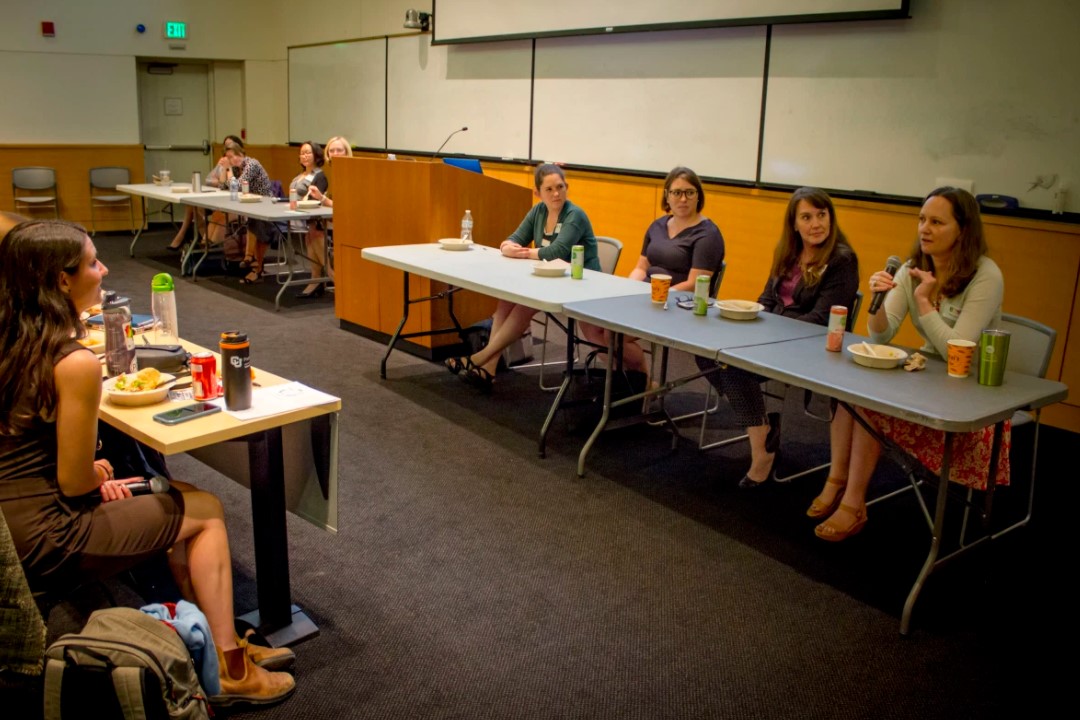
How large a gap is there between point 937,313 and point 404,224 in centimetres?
330

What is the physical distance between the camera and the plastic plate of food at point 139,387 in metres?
2.26

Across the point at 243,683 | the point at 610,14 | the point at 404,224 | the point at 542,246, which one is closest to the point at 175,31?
the point at 610,14

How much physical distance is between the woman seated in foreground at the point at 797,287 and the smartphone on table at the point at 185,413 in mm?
2093

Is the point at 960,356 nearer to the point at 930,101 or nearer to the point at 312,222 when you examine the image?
the point at 930,101

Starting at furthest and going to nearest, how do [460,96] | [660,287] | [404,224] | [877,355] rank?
[460,96], [404,224], [660,287], [877,355]

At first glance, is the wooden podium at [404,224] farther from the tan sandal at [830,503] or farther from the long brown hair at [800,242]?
the tan sandal at [830,503]

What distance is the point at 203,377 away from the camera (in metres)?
2.32

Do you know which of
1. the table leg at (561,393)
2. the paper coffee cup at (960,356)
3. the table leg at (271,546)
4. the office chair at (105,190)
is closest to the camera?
the table leg at (271,546)

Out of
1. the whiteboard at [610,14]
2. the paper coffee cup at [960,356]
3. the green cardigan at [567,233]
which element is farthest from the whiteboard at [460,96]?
the paper coffee cup at [960,356]

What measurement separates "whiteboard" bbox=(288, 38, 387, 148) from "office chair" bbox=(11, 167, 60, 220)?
2749 millimetres

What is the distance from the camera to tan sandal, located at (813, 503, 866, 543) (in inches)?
125

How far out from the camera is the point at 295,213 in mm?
6590

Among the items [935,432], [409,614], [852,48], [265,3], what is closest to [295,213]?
[852,48]

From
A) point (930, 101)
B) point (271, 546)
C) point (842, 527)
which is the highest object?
point (930, 101)
